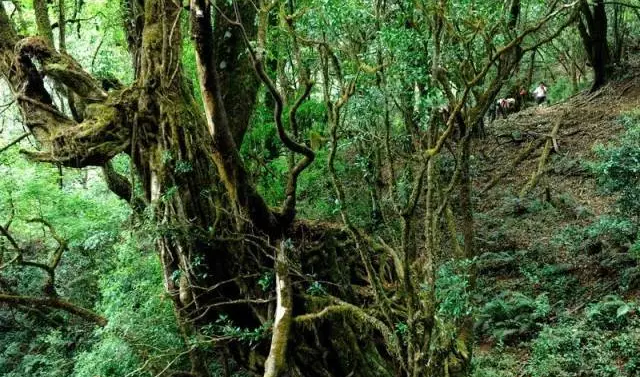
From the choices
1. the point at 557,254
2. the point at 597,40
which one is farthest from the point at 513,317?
the point at 597,40

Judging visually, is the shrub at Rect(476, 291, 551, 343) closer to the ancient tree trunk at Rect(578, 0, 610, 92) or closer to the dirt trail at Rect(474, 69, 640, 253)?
the dirt trail at Rect(474, 69, 640, 253)

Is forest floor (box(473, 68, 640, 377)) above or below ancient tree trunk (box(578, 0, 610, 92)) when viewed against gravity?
below

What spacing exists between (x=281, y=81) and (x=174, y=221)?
5056mm

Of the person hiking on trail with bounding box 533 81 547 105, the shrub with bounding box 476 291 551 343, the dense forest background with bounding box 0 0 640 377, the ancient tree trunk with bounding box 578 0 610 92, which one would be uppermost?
the ancient tree trunk with bounding box 578 0 610 92

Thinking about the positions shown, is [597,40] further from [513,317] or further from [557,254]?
[513,317]

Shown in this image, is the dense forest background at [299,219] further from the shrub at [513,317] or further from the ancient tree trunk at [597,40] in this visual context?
the ancient tree trunk at [597,40]

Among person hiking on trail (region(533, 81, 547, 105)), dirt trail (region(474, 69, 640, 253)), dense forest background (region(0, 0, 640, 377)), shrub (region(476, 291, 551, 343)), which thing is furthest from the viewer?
person hiking on trail (region(533, 81, 547, 105))

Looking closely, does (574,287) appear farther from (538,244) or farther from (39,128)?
(39,128)

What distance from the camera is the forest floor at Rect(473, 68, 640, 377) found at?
657 centimetres

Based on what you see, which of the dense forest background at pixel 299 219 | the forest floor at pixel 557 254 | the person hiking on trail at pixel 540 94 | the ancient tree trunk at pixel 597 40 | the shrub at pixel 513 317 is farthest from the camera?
the person hiking on trail at pixel 540 94

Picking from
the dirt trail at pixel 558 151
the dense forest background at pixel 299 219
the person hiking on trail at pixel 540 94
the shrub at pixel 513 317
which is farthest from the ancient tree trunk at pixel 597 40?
the shrub at pixel 513 317

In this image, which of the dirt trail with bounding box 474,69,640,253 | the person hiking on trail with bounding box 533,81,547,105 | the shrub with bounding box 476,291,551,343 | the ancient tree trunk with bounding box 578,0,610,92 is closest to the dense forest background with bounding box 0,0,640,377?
the shrub with bounding box 476,291,551,343

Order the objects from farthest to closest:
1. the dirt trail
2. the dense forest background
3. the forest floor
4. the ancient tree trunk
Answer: the ancient tree trunk < the dirt trail < the forest floor < the dense forest background

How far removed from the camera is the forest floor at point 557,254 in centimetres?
657
